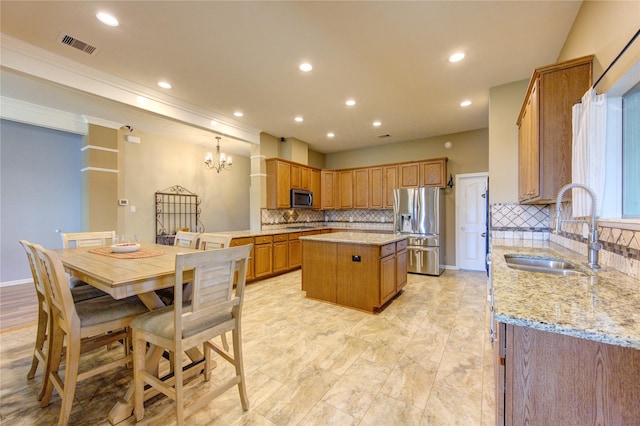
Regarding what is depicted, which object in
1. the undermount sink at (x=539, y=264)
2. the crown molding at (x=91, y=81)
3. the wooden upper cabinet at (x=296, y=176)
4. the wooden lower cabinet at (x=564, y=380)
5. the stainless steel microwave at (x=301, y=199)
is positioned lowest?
the wooden lower cabinet at (x=564, y=380)

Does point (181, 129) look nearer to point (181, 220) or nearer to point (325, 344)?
point (181, 220)

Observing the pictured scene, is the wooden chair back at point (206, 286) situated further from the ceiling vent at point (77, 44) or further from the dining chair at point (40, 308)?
the ceiling vent at point (77, 44)

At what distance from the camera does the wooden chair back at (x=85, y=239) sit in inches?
109

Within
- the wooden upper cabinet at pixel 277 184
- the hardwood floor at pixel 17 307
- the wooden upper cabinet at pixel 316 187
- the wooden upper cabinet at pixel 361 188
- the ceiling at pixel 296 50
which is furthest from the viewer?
the wooden upper cabinet at pixel 316 187

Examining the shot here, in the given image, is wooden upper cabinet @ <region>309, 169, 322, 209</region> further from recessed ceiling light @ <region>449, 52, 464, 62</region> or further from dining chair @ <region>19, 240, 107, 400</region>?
dining chair @ <region>19, 240, 107, 400</region>

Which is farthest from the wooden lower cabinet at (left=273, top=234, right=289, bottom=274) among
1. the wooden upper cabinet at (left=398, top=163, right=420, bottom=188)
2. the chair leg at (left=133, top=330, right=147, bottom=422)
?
the chair leg at (left=133, top=330, right=147, bottom=422)

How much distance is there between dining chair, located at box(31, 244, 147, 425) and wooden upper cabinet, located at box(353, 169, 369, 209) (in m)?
5.05

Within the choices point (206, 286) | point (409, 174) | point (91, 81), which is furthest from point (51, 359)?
point (409, 174)

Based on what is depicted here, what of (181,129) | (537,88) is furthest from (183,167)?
(537,88)

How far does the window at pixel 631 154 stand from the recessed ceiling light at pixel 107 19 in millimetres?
3774

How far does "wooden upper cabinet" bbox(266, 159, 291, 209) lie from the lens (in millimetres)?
5355

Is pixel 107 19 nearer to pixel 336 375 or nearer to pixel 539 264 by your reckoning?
pixel 336 375

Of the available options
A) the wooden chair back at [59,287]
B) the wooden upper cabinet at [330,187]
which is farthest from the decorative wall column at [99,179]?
the wooden upper cabinet at [330,187]

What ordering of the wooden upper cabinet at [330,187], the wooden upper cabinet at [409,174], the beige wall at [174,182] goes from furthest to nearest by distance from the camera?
the wooden upper cabinet at [330,187], the wooden upper cabinet at [409,174], the beige wall at [174,182]
